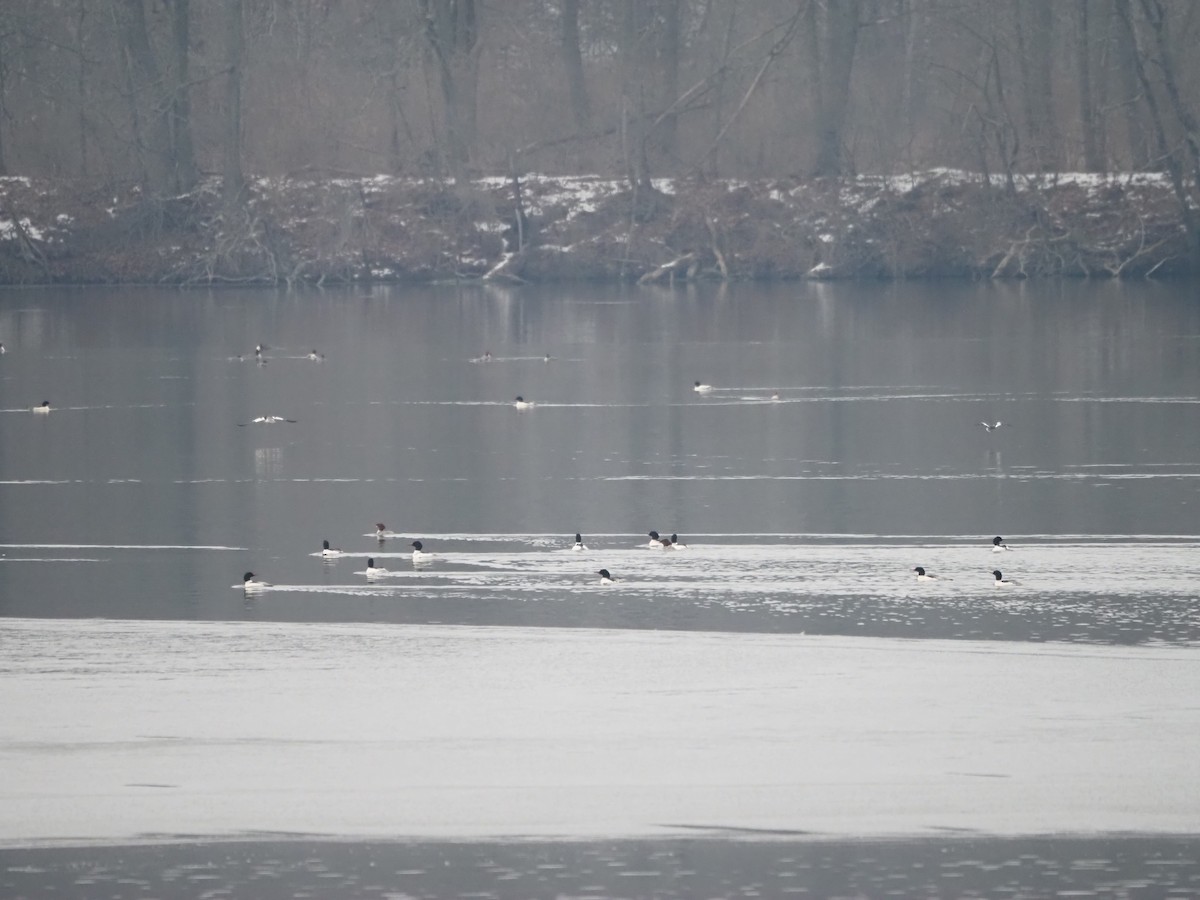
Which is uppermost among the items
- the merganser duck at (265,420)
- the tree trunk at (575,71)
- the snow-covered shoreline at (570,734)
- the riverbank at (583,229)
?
the tree trunk at (575,71)

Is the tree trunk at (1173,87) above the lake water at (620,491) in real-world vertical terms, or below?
above

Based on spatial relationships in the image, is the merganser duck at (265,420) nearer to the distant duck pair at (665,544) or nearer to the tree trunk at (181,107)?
the distant duck pair at (665,544)

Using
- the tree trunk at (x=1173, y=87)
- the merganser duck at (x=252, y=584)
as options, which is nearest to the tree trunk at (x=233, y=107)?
the tree trunk at (x=1173, y=87)

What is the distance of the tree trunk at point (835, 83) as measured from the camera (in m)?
50.1

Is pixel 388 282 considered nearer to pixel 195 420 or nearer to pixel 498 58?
pixel 498 58

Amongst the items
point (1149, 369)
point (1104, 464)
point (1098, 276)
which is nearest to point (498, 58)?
point (1098, 276)

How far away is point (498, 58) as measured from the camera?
54000 mm

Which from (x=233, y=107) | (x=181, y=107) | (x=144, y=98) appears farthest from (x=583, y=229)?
(x=144, y=98)

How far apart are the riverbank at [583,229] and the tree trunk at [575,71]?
6.82 ft

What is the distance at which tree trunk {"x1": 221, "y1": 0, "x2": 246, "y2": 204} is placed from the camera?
48.8m

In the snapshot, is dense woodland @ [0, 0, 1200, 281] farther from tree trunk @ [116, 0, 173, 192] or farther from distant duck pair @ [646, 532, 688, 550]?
distant duck pair @ [646, 532, 688, 550]

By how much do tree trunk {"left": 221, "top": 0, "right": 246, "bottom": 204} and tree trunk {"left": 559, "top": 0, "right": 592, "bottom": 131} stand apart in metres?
8.53

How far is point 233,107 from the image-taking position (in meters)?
49.2

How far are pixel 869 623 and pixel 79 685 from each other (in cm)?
512
